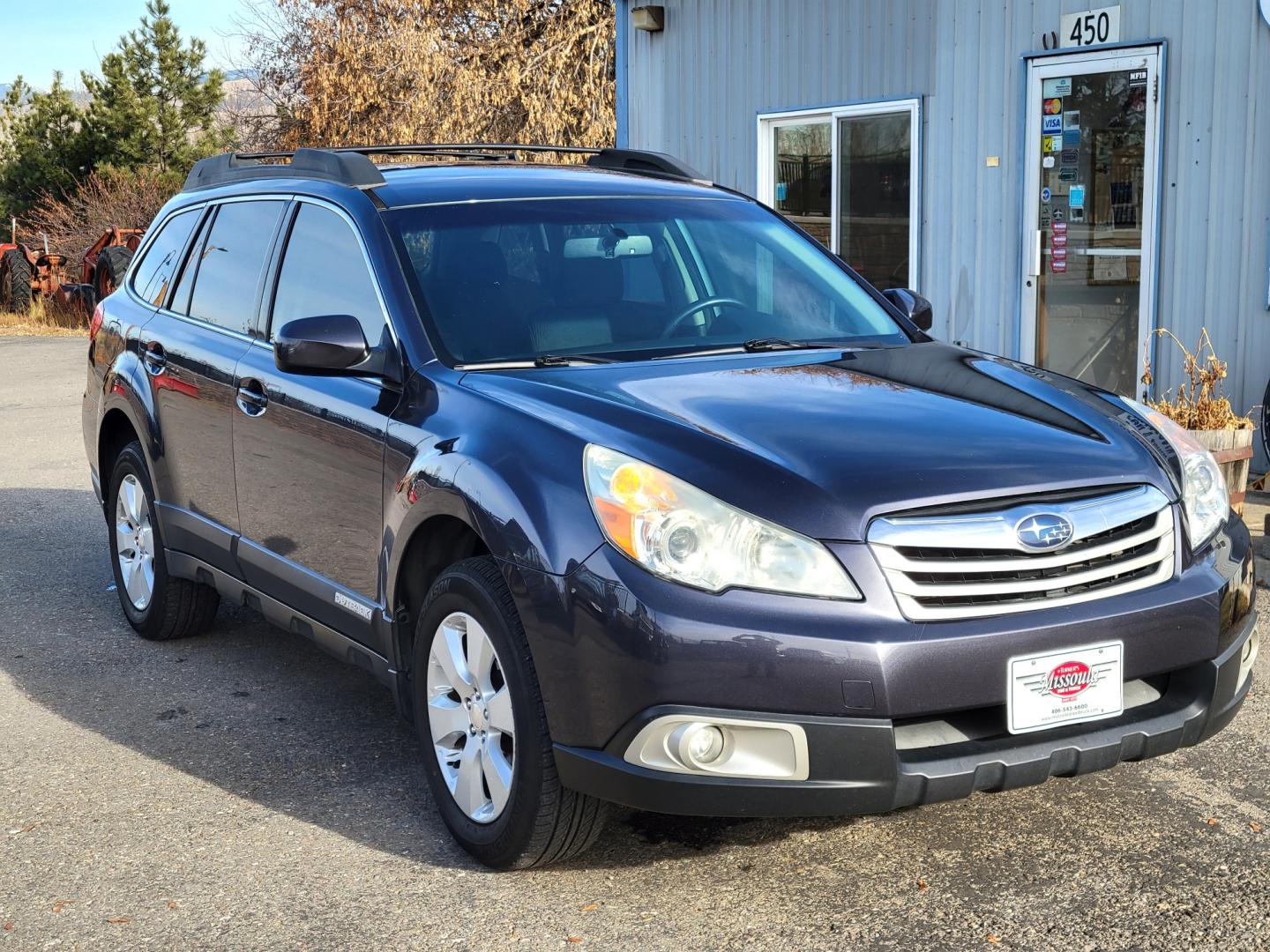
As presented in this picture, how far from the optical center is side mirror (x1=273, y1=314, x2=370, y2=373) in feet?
13.7

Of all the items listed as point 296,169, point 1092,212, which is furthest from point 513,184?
point 1092,212

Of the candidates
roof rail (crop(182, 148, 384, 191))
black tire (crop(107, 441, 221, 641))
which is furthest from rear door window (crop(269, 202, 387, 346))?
black tire (crop(107, 441, 221, 641))

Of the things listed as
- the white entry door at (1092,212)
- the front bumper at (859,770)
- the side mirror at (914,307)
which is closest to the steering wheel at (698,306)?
the side mirror at (914,307)

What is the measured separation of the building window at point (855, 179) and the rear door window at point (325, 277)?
253 inches

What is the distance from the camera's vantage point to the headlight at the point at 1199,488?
3730 mm

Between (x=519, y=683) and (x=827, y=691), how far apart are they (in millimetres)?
728

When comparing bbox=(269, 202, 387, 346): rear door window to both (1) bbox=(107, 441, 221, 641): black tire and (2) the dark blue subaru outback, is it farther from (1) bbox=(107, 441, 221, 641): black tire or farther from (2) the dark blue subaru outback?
(1) bbox=(107, 441, 221, 641): black tire

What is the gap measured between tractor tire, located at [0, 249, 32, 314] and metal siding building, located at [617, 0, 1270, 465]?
14936 millimetres

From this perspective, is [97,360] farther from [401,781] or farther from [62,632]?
[401,781]

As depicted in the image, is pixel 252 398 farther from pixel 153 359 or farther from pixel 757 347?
pixel 757 347

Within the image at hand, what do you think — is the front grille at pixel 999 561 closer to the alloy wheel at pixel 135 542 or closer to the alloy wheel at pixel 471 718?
the alloy wheel at pixel 471 718

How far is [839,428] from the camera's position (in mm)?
3641

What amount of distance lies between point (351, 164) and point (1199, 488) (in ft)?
9.02

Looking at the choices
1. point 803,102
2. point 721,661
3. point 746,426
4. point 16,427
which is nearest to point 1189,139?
point 803,102
